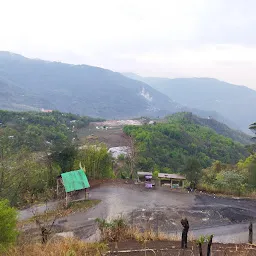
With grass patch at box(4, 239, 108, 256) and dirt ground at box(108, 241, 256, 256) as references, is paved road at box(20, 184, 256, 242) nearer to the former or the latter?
dirt ground at box(108, 241, 256, 256)

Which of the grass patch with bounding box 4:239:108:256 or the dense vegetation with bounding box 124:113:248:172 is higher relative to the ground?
the grass patch with bounding box 4:239:108:256

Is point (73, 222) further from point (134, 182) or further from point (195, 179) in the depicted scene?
point (195, 179)

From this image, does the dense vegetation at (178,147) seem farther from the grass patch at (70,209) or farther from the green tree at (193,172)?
the grass patch at (70,209)

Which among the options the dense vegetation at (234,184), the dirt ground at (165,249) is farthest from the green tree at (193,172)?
the dirt ground at (165,249)

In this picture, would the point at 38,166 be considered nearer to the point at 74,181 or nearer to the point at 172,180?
the point at 74,181

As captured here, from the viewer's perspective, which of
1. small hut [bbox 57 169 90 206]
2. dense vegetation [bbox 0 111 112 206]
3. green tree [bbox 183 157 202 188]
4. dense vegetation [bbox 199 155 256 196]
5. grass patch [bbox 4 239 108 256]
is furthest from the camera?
green tree [bbox 183 157 202 188]

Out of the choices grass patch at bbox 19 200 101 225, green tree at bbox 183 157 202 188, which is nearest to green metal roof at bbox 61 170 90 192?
grass patch at bbox 19 200 101 225

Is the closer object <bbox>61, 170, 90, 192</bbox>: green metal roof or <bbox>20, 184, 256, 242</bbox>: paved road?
<bbox>20, 184, 256, 242</bbox>: paved road
